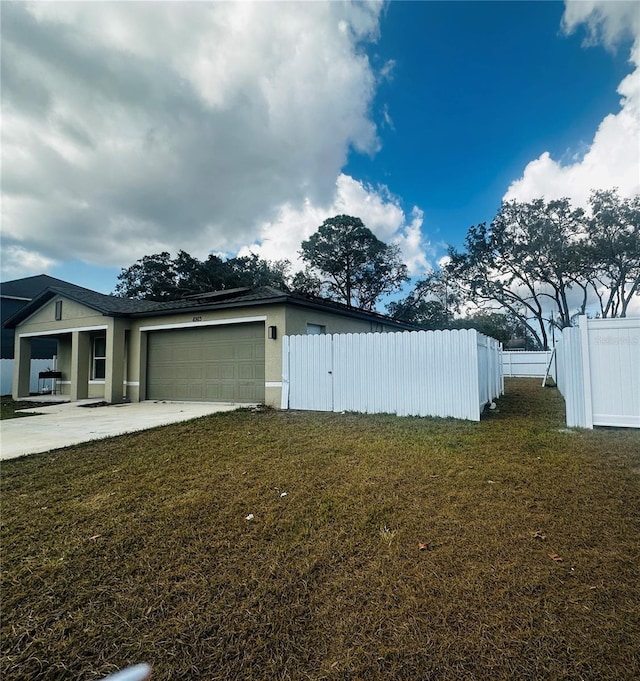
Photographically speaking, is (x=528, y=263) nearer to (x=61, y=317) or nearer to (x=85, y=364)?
A: (x=85, y=364)

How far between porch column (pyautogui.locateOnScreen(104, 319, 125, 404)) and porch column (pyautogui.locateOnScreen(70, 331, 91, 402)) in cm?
138

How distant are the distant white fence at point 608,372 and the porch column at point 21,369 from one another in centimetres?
1841

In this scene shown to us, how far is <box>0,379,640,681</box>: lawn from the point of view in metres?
1.67

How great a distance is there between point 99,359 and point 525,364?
21920 millimetres

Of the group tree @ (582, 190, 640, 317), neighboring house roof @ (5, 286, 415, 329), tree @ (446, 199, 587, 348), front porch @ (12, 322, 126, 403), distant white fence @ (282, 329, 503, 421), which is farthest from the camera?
tree @ (446, 199, 587, 348)

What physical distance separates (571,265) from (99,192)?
26.1m

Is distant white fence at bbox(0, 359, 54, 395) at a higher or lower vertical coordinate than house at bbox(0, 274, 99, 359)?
lower

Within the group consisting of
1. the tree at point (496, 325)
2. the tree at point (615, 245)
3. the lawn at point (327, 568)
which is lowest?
the lawn at point (327, 568)

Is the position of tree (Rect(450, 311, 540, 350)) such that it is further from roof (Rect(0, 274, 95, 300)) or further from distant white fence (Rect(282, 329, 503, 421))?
roof (Rect(0, 274, 95, 300))

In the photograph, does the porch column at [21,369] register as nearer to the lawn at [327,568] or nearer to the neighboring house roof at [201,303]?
the neighboring house roof at [201,303]

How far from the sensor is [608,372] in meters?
5.77

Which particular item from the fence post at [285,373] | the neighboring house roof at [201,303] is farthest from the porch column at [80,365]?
the fence post at [285,373]

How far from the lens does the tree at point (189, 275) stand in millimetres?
30172

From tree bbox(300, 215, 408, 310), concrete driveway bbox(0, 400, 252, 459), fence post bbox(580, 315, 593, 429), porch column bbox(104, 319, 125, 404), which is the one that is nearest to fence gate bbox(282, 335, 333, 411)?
concrete driveway bbox(0, 400, 252, 459)
